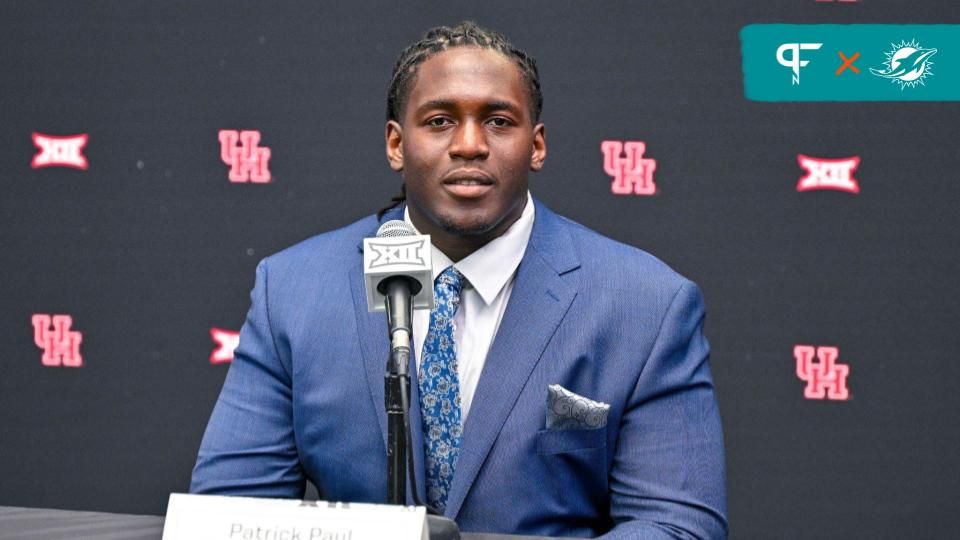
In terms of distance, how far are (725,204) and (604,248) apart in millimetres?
1183

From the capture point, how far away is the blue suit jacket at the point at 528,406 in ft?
5.16

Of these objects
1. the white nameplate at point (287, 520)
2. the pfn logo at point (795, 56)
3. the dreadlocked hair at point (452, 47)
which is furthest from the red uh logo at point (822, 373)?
the white nameplate at point (287, 520)

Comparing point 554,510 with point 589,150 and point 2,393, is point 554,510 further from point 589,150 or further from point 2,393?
point 2,393

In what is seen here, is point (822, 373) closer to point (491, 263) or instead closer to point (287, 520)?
point (491, 263)

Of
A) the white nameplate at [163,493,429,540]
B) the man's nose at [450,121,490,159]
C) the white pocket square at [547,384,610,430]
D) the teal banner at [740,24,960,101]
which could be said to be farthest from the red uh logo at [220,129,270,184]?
the white nameplate at [163,493,429,540]

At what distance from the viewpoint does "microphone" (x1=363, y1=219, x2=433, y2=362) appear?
3.84 ft

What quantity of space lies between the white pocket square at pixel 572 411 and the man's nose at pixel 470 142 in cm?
33

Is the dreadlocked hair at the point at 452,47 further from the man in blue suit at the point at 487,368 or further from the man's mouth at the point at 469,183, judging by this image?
the man's mouth at the point at 469,183

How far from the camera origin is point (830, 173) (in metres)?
2.80

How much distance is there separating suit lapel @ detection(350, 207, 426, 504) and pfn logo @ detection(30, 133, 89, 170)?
161 centimetres

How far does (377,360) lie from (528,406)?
22cm

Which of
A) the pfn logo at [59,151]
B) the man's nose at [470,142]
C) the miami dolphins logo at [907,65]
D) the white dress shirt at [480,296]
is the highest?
the miami dolphins logo at [907,65]

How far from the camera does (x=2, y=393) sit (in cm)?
310

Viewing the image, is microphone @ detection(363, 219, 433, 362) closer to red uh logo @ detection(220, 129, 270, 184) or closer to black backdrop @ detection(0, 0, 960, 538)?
black backdrop @ detection(0, 0, 960, 538)
